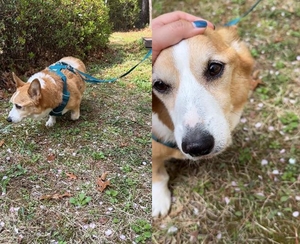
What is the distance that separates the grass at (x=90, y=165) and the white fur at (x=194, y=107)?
0.24m

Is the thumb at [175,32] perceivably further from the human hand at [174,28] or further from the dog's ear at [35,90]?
the dog's ear at [35,90]

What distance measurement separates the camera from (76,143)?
100 cm

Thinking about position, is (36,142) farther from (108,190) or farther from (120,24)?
(120,24)

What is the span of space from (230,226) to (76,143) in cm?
46

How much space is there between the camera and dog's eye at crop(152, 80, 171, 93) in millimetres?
786

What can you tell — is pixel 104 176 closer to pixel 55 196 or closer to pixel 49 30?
pixel 55 196

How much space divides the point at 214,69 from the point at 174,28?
0.12 metres

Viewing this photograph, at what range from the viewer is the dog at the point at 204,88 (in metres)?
0.72

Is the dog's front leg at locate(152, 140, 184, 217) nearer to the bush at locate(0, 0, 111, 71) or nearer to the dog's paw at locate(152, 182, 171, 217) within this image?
the dog's paw at locate(152, 182, 171, 217)

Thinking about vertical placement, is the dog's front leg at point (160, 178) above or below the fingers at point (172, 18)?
below

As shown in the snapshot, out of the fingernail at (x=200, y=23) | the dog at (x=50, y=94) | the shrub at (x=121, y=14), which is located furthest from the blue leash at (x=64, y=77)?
the fingernail at (x=200, y=23)

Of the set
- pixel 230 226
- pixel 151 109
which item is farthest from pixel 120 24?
pixel 230 226

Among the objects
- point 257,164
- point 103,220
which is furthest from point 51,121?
point 257,164

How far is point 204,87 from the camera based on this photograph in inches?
29.2
